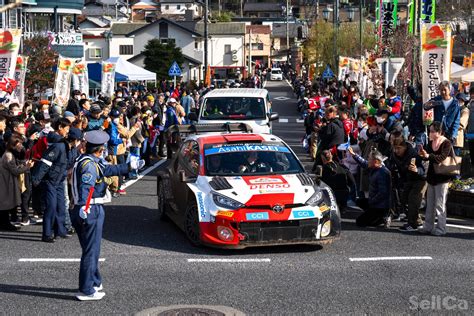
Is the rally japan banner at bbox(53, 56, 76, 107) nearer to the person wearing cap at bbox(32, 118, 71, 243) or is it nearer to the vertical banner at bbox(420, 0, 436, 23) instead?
the vertical banner at bbox(420, 0, 436, 23)

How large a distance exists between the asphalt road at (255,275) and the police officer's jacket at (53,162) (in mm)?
952

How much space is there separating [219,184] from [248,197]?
632mm

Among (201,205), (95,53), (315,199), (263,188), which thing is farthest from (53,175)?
(95,53)

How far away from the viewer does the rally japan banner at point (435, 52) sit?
15648mm

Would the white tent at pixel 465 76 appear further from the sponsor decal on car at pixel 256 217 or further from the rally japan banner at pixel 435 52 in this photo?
the sponsor decal on car at pixel 256 217

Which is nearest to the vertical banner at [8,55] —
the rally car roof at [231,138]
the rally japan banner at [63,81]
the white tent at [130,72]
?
the rally japan banner at [63,81]

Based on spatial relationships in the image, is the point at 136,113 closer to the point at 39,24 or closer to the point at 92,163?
the point at 92,163

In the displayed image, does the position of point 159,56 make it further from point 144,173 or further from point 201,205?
point 201,205

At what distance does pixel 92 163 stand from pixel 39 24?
52031 millimetres

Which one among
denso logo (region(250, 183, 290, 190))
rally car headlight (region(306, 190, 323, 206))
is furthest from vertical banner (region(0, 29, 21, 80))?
rally car headlight (region(306, 190, 323, 206))

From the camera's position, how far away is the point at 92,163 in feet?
30.3

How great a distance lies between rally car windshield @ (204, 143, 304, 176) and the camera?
12.1 metres

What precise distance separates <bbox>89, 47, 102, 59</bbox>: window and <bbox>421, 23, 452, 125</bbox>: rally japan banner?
6903 centimetres

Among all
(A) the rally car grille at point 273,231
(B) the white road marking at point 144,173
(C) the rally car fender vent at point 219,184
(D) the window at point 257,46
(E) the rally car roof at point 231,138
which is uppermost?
(E) the rally car roof at point 231,138
